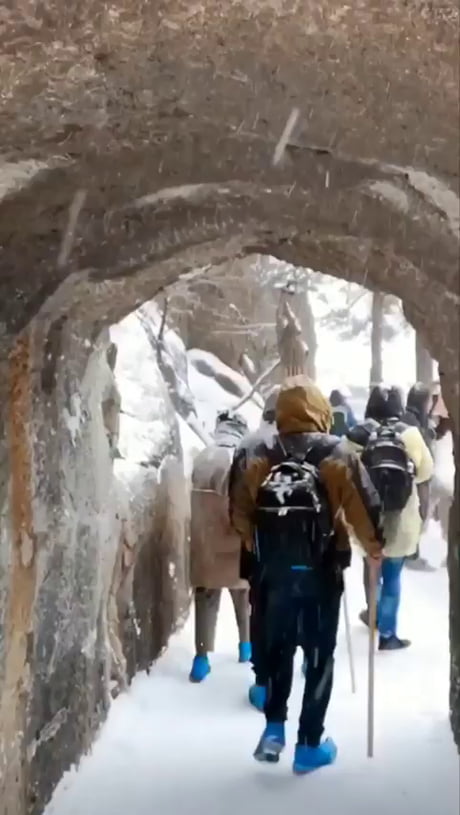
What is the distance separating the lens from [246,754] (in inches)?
183

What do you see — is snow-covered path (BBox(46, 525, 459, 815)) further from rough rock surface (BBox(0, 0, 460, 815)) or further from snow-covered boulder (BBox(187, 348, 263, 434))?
snow-covered boulder (BBox(187, 348, 263, 434))

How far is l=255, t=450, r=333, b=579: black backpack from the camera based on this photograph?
4094 mm

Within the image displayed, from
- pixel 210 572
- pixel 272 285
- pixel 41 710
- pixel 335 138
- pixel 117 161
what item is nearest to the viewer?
pixel 335 138

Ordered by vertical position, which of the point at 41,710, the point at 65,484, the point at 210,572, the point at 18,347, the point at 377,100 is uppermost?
the point at 377,100

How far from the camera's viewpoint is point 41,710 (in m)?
3.82

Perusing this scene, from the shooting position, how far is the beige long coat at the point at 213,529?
5.87 m

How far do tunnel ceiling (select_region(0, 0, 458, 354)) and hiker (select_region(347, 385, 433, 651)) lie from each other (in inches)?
112

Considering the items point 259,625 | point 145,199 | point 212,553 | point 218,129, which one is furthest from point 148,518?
point 218,129

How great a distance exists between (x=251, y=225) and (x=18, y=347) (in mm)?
973

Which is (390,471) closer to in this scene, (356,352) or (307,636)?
(307,636)

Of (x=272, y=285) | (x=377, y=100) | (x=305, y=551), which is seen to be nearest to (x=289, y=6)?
(x=377, y=100)

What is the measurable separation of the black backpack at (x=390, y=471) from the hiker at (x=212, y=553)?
905mm

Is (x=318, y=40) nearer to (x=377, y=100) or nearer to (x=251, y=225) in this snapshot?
(x=377, y=100)

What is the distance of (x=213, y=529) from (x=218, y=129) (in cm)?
404
